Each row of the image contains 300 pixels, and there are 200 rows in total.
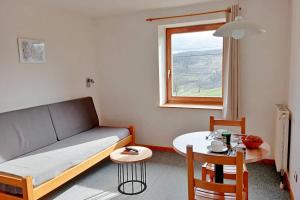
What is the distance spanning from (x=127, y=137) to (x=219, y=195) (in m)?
2.15

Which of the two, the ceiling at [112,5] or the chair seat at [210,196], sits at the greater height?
the ceiling at [112,5]

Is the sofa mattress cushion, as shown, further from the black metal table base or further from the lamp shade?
the lamp shade

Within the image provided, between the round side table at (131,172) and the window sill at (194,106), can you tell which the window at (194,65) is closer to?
the window sill at (194,106)

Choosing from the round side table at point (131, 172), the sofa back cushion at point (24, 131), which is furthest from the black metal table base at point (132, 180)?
the sofa back cushion at point (24, 131)

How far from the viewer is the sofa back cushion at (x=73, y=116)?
341 centimetres

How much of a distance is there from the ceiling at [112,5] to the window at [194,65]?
517mm

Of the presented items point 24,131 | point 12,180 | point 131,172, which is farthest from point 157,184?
point 24,131

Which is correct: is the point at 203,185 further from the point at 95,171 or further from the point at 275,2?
the point at 275,2

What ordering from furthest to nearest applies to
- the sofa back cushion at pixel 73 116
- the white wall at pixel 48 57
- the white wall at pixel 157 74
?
the sofa back cushion at pixel 73 116 < the white wall at pixel 157 74 < the white wall at pixel 48 57

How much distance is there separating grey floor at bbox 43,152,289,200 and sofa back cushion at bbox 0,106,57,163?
1.99 feet

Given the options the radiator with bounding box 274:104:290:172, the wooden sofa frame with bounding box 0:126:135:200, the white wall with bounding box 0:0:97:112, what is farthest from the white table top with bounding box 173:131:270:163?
the white wall with bounding box 0:0:97:112

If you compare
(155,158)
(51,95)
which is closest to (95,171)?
(155,158)

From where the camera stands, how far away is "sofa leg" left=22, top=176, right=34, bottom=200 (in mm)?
2094

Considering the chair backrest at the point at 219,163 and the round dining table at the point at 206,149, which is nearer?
the chair backrest at the point at 219,163
